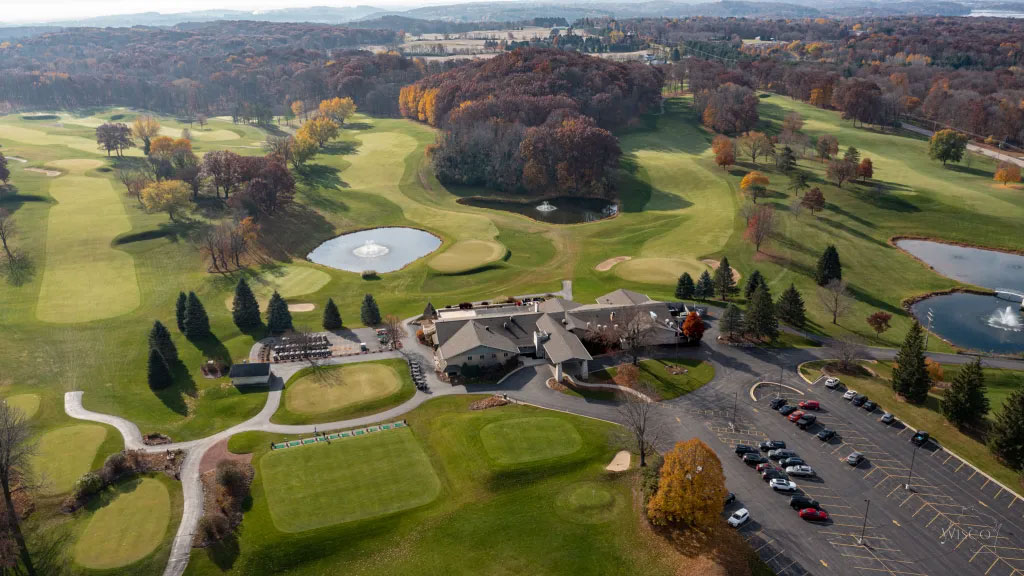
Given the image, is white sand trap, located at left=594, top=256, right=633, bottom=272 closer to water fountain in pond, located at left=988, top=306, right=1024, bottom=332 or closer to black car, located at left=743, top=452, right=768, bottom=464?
water fountain in pond, located at left=988, top=306, right=1024, bottom=332

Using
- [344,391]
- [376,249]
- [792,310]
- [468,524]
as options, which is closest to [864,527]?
[468,524]

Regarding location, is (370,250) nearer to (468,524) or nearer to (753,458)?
(468,524)

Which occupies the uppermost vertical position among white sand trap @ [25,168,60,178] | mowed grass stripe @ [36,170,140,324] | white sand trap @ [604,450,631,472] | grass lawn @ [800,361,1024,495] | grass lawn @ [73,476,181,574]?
Answer: grass lawn @ [800,361,1024,495]

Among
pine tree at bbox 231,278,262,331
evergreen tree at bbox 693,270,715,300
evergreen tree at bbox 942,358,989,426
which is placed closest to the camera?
evergreen tree at bbox 942,358,989,426

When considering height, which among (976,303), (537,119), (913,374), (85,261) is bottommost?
(85,261)

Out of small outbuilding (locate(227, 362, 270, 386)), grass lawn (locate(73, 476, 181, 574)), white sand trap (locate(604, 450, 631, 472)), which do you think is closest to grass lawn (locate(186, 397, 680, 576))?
white sand trap (locate(604, 450, 631, 472))

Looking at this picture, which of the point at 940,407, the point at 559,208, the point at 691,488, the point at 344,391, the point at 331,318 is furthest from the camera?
the point at 559,208
